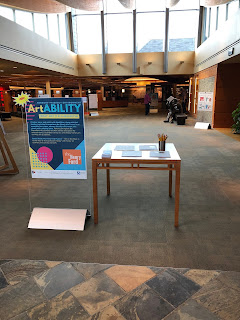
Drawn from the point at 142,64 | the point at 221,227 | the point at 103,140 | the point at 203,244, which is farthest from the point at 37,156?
the point at 142,64

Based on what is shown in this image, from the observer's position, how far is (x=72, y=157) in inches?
130

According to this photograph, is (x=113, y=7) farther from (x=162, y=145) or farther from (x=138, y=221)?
(x=138, y=221)

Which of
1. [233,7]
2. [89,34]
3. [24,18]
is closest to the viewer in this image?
[233,7]

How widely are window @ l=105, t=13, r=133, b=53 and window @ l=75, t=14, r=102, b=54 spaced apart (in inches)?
26.6

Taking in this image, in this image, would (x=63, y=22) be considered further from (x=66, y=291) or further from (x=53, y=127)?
(x=66, y=291)

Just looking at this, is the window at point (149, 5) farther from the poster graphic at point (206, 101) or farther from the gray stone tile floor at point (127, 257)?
the gray stone tile floor at point (127, 257)

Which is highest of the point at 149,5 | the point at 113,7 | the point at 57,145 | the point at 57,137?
the point at 113,7

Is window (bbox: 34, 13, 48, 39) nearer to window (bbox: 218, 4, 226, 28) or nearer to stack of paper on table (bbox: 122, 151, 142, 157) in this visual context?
window (bbox: 218, 4, 226, 28)

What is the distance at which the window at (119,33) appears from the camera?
1888 cm

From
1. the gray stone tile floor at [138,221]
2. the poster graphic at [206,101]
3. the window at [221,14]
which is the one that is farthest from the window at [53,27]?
the gray stone tile floor at [138,221]

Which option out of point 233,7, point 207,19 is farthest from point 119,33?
point 233,7

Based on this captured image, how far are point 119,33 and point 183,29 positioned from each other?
4.52 m

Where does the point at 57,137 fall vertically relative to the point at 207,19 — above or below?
below

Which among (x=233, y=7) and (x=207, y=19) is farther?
(x=207, y=19)
